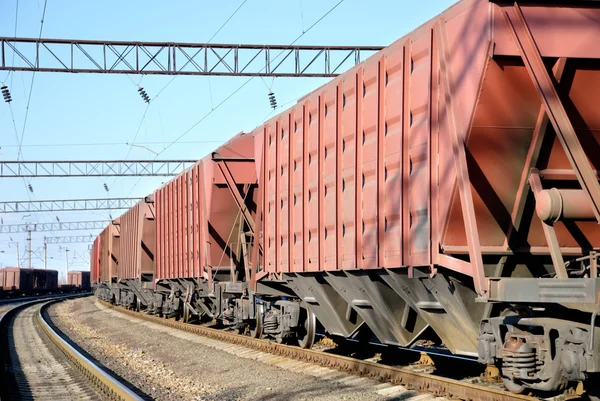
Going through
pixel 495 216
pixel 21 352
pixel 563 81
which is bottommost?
pixel 21 352

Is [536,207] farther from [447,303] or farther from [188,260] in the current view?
[188,260]

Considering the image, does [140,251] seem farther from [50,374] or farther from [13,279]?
[13,279]

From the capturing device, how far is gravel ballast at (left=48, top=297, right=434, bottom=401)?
10.2 m

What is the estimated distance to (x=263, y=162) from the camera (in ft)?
49.7

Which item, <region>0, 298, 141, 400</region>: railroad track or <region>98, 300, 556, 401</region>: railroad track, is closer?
<region>98, 300, 556, 401</region>: railroad track

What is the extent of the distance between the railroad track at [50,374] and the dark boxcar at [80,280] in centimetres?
7780

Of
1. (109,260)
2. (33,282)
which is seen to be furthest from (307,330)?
(33,282)

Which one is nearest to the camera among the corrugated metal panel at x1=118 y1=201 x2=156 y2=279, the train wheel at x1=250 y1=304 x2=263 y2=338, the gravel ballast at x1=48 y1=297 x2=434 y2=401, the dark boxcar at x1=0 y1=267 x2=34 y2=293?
the gravel ballast at x1=48 y1=297 x2=434 y2=401

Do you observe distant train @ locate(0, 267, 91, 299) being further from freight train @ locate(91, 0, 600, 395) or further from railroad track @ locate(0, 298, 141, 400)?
freight train @ locate(91, 0, 600, 395)

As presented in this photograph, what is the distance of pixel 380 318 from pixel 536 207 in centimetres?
412

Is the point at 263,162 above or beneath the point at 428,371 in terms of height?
above

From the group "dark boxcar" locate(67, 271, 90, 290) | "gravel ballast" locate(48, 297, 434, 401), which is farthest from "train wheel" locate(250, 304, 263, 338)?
"dark boxcar" locate(67, 271, 90, 290)

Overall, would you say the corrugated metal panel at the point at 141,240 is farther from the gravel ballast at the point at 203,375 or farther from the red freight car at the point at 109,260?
the gravel ballast at the point at 203,375

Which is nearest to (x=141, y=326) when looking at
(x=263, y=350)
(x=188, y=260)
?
(x=188, y=260)
